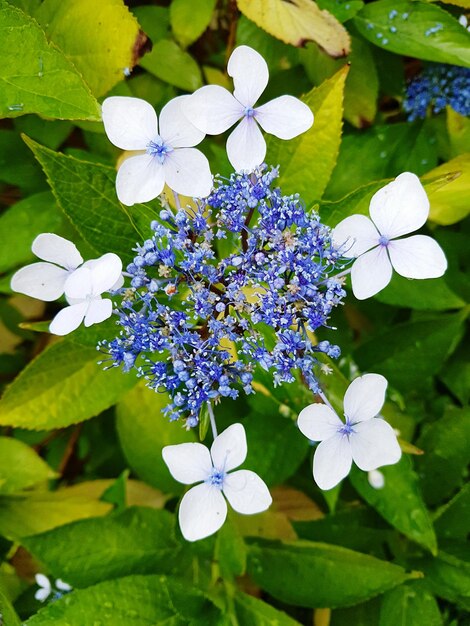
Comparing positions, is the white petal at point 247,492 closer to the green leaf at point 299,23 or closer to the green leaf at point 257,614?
the green leaf at point 257,614

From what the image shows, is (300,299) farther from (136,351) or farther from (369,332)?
(369,332)

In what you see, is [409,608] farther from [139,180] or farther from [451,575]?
[139,180]

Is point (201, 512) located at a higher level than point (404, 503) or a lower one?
higher

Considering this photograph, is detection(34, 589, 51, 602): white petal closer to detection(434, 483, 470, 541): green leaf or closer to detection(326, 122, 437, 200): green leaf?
detection(434, 483, 470, 541): green leaf

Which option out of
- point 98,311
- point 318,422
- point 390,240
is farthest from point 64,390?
point 390,240

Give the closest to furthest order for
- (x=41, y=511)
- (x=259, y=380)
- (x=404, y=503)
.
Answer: (x=259, y=380) → (x=404, y=503) → (x=41, y=511)

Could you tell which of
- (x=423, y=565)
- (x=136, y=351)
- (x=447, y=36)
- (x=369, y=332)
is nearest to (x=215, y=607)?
(x=423, y=565)
